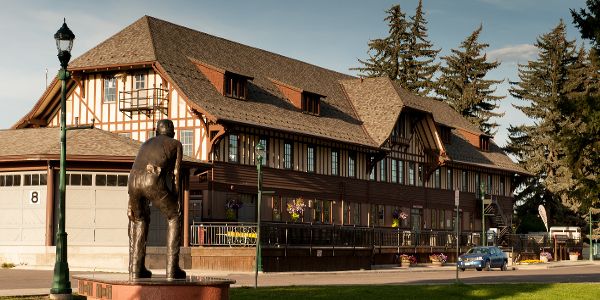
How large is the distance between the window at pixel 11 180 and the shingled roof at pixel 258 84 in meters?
9.03

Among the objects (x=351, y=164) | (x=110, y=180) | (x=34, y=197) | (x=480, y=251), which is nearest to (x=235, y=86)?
(x=351, y=164)

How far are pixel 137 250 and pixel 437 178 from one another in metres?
51.3

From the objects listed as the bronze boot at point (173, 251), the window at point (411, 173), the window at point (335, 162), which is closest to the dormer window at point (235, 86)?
the window at point (335, 162)

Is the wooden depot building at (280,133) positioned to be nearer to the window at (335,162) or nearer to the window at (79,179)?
the window at (335,162)

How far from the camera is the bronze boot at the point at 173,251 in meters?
18.1

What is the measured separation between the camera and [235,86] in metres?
50.2

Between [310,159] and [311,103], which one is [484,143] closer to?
[311,103]

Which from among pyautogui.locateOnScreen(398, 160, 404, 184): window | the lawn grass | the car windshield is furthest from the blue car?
the lawn grass

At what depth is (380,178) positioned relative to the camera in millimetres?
61375

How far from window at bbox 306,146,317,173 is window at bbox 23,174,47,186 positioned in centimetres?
1731

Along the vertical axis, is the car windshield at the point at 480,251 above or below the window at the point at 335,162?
below

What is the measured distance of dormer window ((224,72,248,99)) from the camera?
162ft

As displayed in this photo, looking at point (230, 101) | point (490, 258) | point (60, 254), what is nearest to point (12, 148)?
point (230, 101)

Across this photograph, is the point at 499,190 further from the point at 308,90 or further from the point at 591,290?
the point at 591,290
